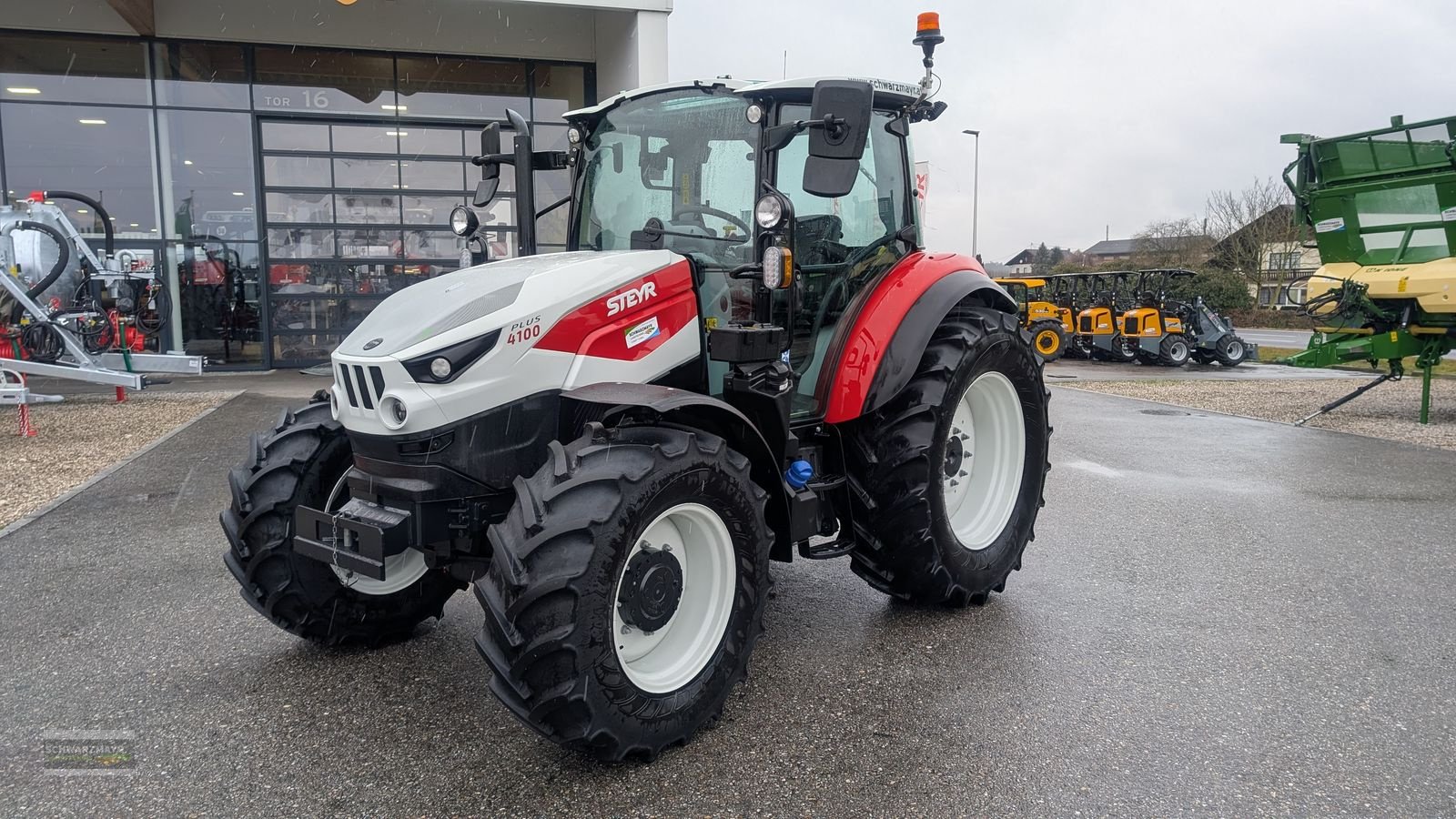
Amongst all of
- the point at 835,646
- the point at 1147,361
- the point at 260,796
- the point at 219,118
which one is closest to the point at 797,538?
the point at 835,646

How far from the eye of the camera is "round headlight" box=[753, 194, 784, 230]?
3242mm

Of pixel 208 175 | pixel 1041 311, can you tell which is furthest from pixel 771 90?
pixel 1041 311

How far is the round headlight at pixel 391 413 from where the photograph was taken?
283 cm

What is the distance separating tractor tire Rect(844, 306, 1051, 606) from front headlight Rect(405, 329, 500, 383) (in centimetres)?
168

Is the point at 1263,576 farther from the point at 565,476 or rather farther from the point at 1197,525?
the point at 565,476

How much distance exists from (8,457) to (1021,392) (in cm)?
791

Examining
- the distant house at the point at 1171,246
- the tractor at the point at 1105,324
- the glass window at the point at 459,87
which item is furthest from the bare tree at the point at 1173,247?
the glass window at the point at 459,87

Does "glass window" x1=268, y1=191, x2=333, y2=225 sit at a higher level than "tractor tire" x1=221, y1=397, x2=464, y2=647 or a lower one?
higher

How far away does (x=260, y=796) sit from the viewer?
8.64ft

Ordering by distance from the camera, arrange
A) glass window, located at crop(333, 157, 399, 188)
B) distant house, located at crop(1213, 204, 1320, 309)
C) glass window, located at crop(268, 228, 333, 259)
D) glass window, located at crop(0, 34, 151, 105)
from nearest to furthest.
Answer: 1. glass window, located at crop(0, 34, 151, 105)
2. glass window, located at crop(268, 228, 333, 259)
3. glass window, located at crop(333, 157, 399, 188)
4. distant house, located at crop(1213, 204, 1320, 309)

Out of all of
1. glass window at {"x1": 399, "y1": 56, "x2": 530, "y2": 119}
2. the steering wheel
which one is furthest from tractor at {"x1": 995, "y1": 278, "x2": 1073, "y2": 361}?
the steering wheel

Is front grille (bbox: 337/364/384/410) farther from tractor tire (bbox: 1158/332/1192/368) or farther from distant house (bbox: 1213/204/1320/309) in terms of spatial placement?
distant house (bbox: 1213/204/1320/309)

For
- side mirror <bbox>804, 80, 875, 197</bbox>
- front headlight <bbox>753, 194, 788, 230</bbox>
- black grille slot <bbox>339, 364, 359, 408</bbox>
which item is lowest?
black grille slot <bbox>339, 364, 359, 408</bbox>

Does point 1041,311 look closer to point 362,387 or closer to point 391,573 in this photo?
point 391,573
